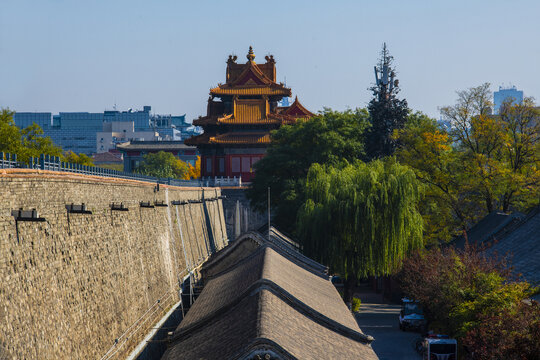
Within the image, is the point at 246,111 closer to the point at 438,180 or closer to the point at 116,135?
the point at 438,180

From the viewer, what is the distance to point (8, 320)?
1200cm

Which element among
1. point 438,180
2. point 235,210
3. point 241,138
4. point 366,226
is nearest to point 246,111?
point 241,138

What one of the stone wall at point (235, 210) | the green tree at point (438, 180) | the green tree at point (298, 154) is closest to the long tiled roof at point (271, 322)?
the green tree at point (438, 180)

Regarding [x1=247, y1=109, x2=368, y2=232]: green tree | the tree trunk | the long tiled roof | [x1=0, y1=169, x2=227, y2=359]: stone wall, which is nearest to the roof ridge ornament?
[x1=247, y1=109, x2=368, y2=232]: green tree

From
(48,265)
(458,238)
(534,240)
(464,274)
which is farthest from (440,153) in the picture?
(48,265)

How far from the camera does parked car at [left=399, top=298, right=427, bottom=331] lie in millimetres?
30781

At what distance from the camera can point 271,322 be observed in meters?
13.3

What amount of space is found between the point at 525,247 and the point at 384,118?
2107 centimetres

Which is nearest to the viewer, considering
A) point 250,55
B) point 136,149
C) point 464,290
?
point 464,290

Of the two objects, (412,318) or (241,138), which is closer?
(412,318)

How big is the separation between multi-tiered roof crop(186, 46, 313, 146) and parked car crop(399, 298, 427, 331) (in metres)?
31.2

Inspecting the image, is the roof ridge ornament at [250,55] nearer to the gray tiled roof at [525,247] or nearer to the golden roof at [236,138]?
the golden roof at [236,138]

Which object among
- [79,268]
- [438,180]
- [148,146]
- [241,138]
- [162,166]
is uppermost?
[241,138]

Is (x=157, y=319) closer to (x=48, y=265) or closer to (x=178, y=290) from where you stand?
(x=178, y=290)
